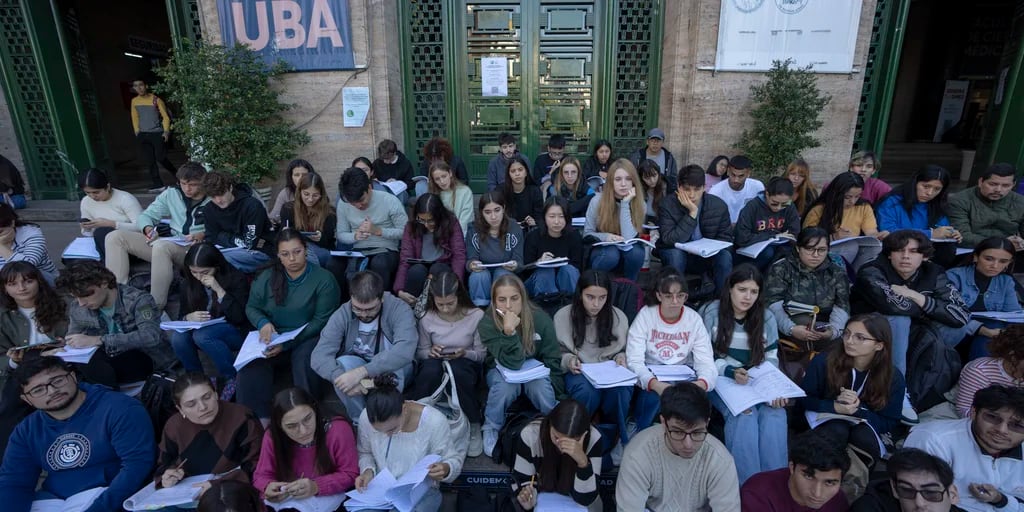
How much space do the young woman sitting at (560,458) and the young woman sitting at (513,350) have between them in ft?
1.30

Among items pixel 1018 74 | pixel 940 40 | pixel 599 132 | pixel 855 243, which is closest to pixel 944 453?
pixel 855 243

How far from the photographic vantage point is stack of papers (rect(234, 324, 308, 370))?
330cm

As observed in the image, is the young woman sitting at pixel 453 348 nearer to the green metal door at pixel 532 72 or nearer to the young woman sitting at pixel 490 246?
the young woman sitting at pixel 490 246

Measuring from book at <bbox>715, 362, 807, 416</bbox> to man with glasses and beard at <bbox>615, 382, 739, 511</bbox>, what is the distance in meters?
0.57

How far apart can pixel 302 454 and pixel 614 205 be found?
335 centimetres

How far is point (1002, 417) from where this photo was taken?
2.36 m

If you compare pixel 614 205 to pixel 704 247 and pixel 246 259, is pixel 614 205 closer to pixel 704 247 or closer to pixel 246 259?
pixel 704 247

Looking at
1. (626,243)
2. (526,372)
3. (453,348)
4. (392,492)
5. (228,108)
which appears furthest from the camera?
(228,108)

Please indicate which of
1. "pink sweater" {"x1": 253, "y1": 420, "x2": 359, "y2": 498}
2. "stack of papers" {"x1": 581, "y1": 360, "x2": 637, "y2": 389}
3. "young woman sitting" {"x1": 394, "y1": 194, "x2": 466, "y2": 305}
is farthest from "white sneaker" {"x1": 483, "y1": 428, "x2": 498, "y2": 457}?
"young woman sitting" {"x1": 394, "y1": 194, "x2": 466, "y2": 305}

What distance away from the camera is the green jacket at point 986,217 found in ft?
14.9

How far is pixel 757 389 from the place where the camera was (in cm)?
301

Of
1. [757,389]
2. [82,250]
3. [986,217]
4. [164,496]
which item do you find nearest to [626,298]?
[757,389]

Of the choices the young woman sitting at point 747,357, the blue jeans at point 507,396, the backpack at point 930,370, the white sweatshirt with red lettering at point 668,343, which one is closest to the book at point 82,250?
the blue jeans at point 507,396

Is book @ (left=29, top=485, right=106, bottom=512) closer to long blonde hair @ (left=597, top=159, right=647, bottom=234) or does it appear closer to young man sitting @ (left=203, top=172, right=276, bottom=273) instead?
young man sitting @ (left=203, top=172, right=276, bottom=273)
